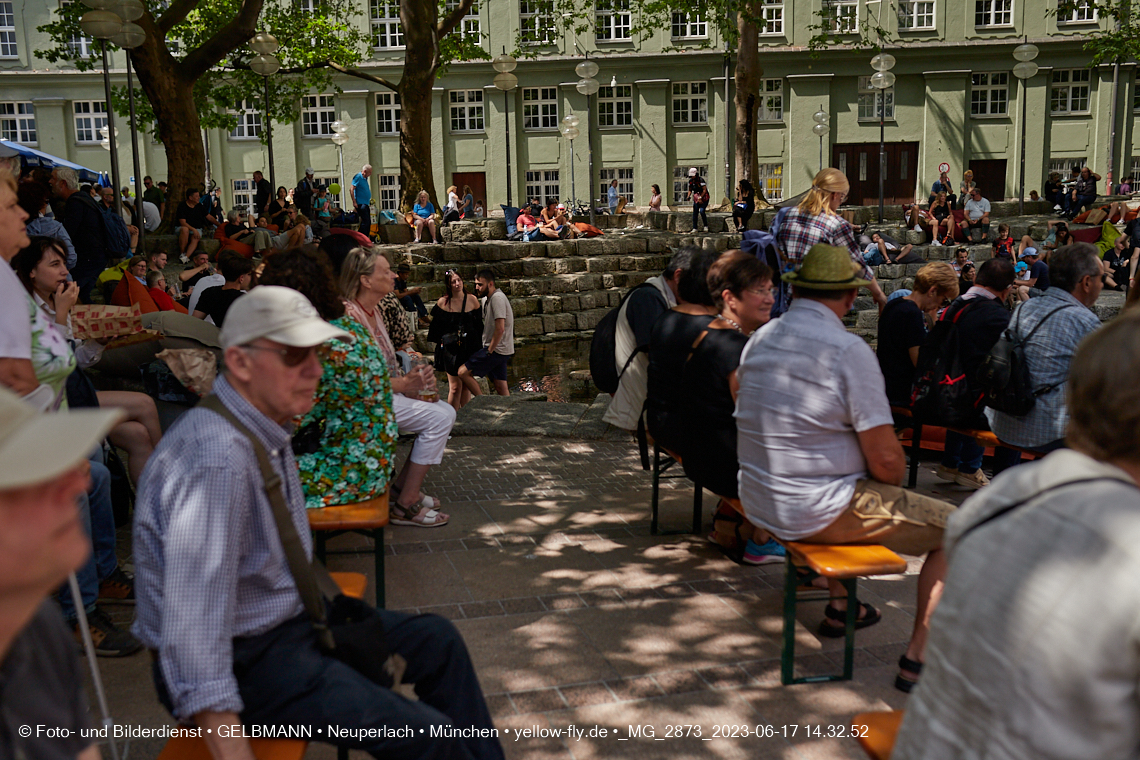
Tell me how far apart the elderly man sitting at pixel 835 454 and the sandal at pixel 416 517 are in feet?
8.49

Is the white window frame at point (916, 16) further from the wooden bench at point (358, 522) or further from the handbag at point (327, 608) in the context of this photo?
the handbag at point (327, 608)

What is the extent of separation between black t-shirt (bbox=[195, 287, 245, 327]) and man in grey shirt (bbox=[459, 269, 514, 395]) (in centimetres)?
398

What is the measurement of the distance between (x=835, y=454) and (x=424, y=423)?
2.65 metres

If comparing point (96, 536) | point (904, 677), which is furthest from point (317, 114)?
point (904, 677)

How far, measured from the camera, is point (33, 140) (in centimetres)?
4247

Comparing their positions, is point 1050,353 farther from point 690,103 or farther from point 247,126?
point 247,126

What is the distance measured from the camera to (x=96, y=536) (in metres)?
4.51

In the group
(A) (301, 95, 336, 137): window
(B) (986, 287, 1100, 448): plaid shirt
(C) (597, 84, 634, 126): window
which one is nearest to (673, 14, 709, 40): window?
(C) (597, 84, 634, 126): window

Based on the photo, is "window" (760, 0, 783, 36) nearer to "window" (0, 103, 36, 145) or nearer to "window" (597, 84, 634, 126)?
"window" (597, 84, 634, 126)

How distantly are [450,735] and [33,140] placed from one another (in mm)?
47211

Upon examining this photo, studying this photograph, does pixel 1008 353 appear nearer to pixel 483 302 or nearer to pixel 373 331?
pixel 373 331

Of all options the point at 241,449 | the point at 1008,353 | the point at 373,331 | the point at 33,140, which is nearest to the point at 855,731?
the point at 241,449

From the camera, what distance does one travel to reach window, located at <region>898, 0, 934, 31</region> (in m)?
39.7

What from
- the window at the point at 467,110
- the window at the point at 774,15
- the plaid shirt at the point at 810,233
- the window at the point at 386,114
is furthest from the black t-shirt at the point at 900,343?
the window at the point at 386,114
